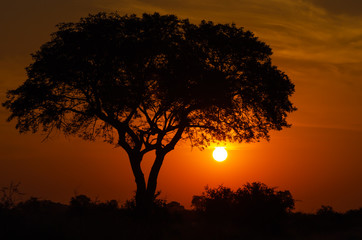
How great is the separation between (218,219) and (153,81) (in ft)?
36.3

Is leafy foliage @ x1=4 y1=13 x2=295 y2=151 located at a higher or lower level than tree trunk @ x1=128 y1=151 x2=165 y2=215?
higher

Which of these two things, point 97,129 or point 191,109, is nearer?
point 191,109

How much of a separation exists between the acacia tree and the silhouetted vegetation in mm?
3845

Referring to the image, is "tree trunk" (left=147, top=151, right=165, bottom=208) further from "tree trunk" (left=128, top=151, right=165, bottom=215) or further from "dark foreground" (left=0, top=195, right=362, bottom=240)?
"dark foreground" (left=0, top=195, right=362, bottom=240)

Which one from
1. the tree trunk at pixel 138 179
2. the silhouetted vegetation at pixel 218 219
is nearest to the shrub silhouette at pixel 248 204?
the silhouetted vegetation at pixel 218 219

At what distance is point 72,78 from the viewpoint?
121 ft

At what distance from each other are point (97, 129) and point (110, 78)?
17.7ft

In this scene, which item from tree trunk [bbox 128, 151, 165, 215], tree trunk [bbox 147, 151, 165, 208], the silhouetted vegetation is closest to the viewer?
the silhouetted vegetation

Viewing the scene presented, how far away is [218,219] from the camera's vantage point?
3784cm

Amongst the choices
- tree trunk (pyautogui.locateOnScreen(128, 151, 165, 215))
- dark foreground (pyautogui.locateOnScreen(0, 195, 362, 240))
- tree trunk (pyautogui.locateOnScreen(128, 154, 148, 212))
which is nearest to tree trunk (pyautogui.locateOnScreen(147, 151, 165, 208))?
tree trunk (pyautogui.locateOnScreen(128, 151, 165, 215))

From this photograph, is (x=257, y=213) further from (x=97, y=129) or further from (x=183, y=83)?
(x=97, y=129)

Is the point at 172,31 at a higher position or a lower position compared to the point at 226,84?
higher

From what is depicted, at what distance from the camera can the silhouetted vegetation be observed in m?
29.5

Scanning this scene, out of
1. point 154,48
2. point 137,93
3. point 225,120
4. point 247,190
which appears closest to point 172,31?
point 154,48
